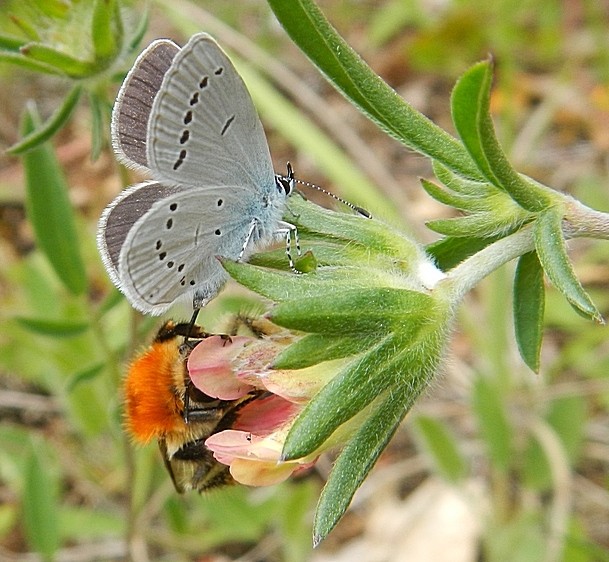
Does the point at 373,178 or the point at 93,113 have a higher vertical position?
the point at 93,113

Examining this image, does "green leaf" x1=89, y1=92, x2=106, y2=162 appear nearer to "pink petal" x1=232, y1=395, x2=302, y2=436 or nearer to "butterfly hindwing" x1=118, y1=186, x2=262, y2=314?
"butterfly hindwing" x1=118, y1=186, x2=262, y2=314

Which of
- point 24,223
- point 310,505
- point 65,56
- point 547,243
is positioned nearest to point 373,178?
point 310,505

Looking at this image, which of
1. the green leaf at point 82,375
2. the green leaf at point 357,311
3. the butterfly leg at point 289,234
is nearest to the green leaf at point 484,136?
the green leaf at point 357,311

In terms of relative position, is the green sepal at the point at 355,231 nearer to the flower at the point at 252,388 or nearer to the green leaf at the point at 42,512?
the flower at the point at 252,388

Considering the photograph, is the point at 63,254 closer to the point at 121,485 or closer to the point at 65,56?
the point at 65,56

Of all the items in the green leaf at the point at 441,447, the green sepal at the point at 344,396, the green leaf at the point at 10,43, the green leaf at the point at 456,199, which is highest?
the green leaf at the point at 10,43
